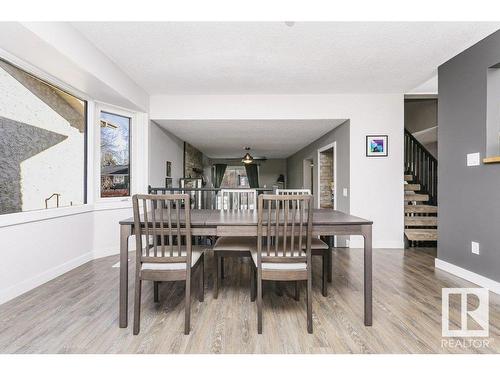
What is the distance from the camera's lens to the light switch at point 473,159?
270 cm

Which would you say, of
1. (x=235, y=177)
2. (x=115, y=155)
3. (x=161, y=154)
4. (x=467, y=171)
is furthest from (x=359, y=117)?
(x=235, y=177)

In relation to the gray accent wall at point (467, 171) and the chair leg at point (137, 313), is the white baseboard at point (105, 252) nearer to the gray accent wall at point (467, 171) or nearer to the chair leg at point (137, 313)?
the chair leg at point (137, 313)

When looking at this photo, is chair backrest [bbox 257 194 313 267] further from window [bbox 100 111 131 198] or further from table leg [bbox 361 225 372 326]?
window [bbox 100 111 131 198]

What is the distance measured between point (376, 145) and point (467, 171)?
5.13 feet

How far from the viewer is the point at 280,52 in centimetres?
289

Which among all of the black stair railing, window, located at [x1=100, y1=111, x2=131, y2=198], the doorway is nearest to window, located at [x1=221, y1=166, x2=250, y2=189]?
the doorway

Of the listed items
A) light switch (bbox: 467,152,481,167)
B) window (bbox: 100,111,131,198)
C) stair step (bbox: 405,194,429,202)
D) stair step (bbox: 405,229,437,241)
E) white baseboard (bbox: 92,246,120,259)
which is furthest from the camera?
stair step (bbox: 405,194,429,202)

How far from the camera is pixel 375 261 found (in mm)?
3580

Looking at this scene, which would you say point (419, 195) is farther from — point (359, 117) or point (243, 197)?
point (243, 197)

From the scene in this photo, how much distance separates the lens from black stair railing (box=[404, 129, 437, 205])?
5.11m

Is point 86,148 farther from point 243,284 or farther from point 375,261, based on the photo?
point 375,261

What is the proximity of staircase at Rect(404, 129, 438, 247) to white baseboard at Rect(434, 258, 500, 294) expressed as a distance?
121cm
